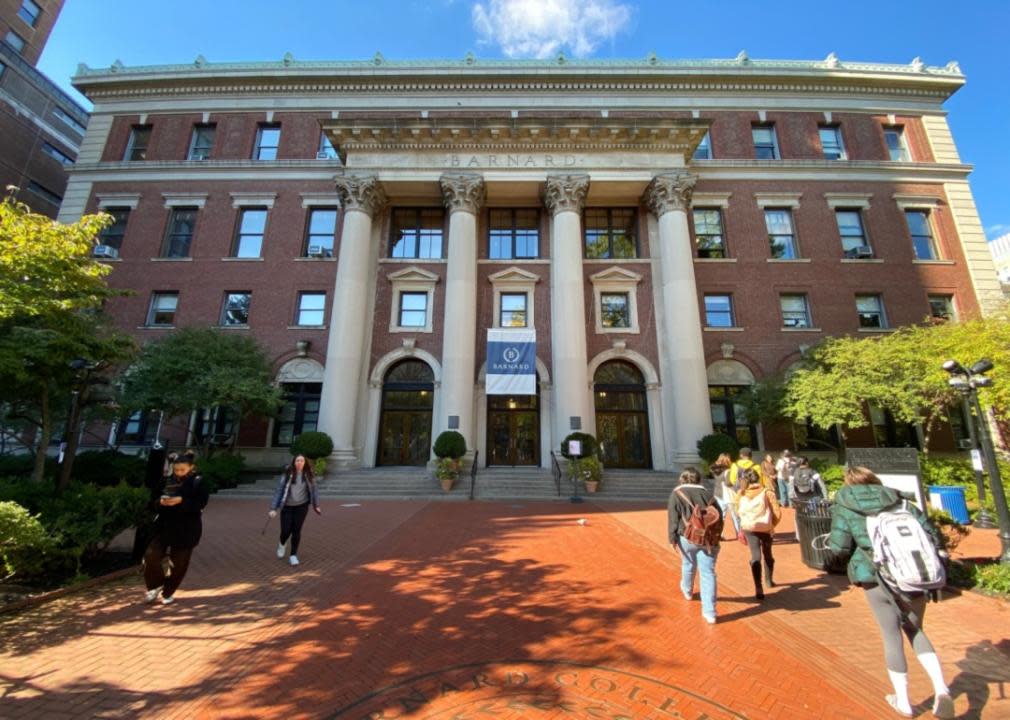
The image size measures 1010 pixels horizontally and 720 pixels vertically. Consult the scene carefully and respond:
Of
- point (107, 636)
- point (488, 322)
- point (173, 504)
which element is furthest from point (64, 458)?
point (488, 322)

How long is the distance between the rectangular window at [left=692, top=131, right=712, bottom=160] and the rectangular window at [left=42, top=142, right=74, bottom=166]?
138ft

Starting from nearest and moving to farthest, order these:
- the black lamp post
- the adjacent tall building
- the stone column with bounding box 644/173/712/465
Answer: the black lamp post → the stone column with bounding box 644/173/712/465 → the adjacent tall building

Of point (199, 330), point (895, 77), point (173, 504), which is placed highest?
point (895, 77)

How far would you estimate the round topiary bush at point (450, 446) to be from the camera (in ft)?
52.4

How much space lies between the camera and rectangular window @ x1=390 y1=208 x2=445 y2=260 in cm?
2212

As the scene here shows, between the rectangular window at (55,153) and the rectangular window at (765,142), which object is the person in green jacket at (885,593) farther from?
the rectangular window at (55,153)

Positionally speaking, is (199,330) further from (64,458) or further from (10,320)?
(64,458)

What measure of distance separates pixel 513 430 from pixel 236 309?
1521 centimetres

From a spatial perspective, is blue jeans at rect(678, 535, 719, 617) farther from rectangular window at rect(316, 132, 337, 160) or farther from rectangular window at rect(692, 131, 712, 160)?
rectangular window at rect(316, 132, 337, 160)

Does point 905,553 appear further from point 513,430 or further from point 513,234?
point 513,234

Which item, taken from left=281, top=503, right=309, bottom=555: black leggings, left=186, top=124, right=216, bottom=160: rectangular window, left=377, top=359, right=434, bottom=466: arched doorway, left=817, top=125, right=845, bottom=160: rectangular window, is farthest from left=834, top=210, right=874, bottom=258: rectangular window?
left=186, top=124, right=216, bottom=160: rectangular window

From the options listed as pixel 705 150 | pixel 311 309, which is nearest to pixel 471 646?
pixel 311 309

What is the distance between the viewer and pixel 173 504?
529 centimetres

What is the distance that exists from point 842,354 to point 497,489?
1340 centimetres
